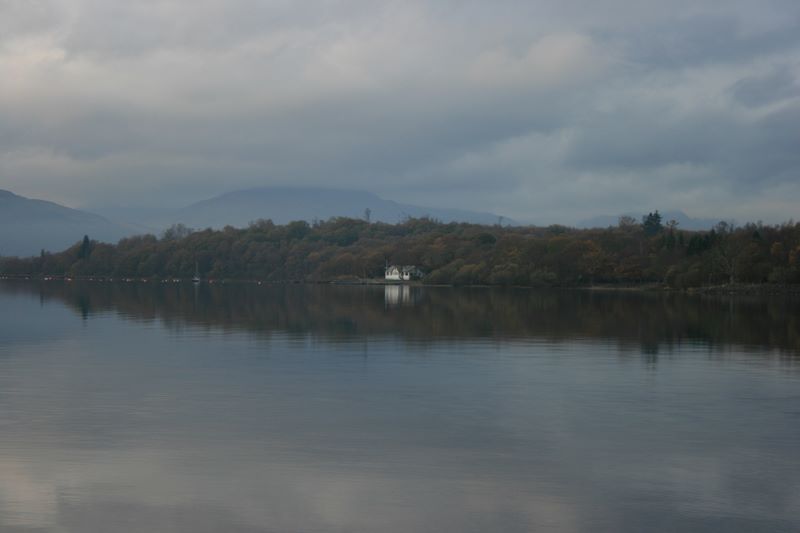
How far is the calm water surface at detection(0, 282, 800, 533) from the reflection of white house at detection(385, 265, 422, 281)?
5328 inches

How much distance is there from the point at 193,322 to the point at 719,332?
2463cm

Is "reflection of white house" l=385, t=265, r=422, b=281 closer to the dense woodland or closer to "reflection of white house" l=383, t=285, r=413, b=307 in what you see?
the dense woodland

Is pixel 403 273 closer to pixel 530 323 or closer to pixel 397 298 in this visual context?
pixel 397 298

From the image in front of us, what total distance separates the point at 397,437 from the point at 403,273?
505ft

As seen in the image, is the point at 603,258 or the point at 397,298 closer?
the point at 397,298

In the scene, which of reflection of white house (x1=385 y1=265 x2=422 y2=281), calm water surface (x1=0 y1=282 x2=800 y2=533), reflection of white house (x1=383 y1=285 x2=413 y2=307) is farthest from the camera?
reflection of white house (x1=385 y1=265 x2=422 y2=281)

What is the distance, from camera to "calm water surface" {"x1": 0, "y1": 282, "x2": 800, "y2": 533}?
456 inches

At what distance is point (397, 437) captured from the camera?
52.3 ft

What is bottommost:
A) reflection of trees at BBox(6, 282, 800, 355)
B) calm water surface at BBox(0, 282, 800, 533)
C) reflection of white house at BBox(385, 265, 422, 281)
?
calm water surface at BBox(0, 282, 800, 533)

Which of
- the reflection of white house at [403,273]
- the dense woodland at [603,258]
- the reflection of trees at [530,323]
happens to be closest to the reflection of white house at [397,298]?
the reflection of trees at [530,323]

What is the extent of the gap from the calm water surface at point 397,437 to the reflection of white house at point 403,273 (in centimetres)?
13534

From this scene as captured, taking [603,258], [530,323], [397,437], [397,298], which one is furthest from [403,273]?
[397,437]

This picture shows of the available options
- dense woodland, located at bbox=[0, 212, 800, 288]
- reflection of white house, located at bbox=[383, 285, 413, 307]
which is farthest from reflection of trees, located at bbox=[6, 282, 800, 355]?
dense woodland, located at bbox=[0, 212, 800, 288]

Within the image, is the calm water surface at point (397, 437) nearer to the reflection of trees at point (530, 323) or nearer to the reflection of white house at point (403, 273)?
the reflection of trees at point (530, 323)
